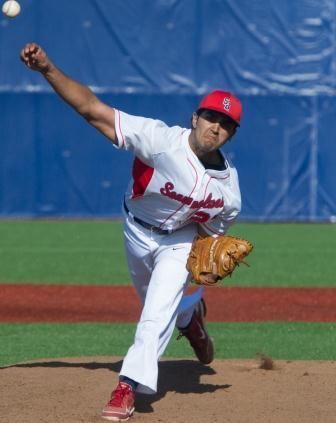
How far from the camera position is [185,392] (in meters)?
5.23

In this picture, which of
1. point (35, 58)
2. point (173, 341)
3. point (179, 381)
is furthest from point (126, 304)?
point (35, 58)

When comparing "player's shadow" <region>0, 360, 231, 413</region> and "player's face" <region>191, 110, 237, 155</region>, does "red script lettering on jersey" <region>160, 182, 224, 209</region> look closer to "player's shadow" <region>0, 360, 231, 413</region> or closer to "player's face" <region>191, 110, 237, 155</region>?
"player's face" <region>191, 110, 237, 155</region>

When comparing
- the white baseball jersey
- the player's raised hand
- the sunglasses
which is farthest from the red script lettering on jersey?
the player's raised hand

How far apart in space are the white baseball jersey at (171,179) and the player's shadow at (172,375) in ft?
2.74

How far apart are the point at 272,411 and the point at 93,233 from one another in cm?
1068

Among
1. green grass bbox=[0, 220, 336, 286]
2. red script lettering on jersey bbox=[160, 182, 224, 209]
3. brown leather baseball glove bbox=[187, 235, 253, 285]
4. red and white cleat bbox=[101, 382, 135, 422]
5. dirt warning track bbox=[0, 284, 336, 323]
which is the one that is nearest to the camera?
red and white cleat bbox=[101, 382, 135, 422]

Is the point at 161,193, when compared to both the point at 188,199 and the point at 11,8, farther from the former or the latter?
the point at 11,8

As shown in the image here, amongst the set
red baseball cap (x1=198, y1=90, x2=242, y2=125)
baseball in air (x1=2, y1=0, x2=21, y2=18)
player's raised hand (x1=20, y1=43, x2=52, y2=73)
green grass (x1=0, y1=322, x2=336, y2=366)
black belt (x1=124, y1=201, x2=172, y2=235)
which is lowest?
green grass (x1=0, y1=322, x2=336, y2=366)

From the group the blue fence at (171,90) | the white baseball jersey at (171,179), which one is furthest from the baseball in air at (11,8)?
the blue fence at (171,90)

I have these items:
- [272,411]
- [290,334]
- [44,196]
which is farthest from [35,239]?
[272,411]

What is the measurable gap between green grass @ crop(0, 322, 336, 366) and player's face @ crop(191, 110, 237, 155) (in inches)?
84.6

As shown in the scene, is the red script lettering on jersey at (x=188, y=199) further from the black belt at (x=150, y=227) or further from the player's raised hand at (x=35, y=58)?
the player's raised hand at (x=35, y=58)

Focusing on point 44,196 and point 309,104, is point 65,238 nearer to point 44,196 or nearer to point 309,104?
point 44,196

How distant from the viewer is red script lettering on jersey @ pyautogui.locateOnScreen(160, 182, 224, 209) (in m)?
4.73
